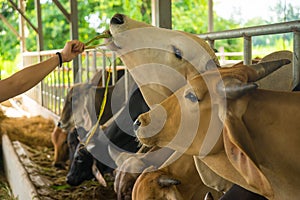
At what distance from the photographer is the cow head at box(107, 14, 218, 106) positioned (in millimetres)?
2166

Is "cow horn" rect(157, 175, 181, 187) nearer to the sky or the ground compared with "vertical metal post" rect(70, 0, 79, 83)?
nearer to the ground

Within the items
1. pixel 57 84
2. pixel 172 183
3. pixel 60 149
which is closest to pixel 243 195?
pixel 172 183

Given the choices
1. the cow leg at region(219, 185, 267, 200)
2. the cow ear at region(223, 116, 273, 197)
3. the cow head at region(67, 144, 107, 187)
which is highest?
the cow ear at region(223, 116, 273, 197)

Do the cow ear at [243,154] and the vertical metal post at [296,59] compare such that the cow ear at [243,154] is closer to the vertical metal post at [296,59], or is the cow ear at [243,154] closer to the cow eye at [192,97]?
the cow eye at [192,97]

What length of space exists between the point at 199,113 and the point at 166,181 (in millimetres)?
576

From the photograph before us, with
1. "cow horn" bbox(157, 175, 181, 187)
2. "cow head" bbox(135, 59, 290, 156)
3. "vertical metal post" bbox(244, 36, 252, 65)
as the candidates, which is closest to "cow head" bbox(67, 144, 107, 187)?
"cow horn" bbox(157, 175, 181, 187)

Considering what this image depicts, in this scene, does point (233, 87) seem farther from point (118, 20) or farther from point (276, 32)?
point (118, 20)

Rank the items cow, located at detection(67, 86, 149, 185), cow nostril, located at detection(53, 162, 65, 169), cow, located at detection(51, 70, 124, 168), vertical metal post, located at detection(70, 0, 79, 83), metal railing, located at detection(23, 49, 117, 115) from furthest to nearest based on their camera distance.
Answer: metal railing, located at detection(23, 49, 117, 115)
vertical metal post, located at detection(70, 0, 79, 83)
cow nostril, located at detection(53, 162, 65, 169)
cow, located at detection(51, 70, 124, 168)
cow, located at detection(67, 86, 149, 185)

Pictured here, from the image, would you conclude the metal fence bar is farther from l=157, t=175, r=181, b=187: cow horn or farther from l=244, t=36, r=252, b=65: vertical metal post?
l=157, t=175, r=181, b=187: cow horn

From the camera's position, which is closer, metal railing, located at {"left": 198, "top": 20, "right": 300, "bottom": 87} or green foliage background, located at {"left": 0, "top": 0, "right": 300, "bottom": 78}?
metal railing, located at {"left": 198, "top": 20, "right": 300, "bottom": 87}

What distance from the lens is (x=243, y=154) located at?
4.55 ft

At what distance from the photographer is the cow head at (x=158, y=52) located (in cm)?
217

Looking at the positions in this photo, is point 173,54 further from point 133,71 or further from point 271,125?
point 271,125

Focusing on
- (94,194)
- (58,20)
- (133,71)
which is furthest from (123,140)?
(58,20)
